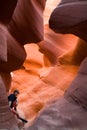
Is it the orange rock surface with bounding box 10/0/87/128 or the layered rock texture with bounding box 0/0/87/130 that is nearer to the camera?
the layered rock texture with bounding box 0/0/87/130

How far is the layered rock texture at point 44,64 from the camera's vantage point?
77cm

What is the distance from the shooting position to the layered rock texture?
77 cm

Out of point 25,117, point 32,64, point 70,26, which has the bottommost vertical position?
point 32,64

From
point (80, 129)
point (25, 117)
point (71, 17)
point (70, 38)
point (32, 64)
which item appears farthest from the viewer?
point (32, 64)

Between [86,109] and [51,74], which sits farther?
[51,74]

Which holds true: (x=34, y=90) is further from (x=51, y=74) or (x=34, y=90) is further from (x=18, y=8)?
(x=18, y=8)

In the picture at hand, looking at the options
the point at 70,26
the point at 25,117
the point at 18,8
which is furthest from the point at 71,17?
the point at 25,117

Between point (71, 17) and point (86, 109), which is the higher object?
point (71, 17)

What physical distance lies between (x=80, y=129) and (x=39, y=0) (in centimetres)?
50

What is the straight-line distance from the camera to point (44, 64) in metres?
1.41

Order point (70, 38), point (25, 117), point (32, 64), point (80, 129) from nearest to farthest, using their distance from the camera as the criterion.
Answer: point (80, 129) → point (25, 117) → point (70, 38) → point (32, 64)

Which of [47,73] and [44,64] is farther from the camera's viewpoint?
[44,64]

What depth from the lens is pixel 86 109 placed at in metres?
0.76

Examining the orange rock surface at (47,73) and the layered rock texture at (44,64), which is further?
the orange rock surface at (47,73)
